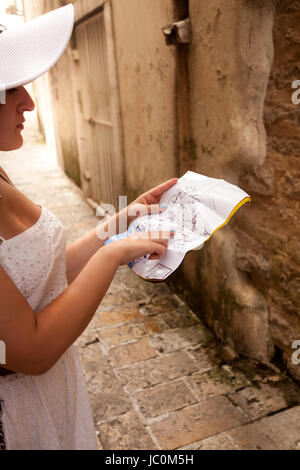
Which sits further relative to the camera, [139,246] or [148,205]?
[148,205]

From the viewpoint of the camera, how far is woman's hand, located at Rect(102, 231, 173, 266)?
1249mm

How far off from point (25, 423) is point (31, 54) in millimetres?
1073

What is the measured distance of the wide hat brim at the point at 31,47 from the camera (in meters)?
1.09

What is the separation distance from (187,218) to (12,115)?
0.64 metres

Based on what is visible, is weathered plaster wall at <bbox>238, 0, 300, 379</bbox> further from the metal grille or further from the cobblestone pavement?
the metal grille

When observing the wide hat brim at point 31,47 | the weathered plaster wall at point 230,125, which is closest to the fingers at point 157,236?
the wide hat brim at point 31,47

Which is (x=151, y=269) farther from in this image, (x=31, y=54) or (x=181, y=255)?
(x=31, y=54)

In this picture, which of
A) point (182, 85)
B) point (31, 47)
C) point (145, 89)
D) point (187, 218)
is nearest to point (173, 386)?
point (187, 218)

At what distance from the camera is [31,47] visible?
1.16 meters

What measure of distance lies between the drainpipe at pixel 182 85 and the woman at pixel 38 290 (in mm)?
1918

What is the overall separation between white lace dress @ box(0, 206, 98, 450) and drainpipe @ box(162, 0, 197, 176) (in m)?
2.19

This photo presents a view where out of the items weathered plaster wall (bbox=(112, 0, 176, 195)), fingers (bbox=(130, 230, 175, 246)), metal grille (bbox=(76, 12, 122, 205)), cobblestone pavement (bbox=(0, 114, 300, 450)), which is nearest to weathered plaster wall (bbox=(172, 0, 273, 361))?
cobblestone pavement (bbox=(0, 114, 300, 450))

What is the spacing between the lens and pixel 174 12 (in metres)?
3.17

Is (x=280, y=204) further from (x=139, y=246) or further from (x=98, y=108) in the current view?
(x=98, y=108)
